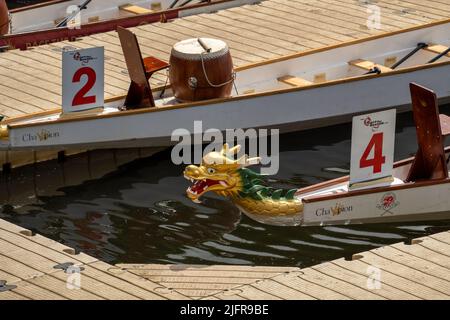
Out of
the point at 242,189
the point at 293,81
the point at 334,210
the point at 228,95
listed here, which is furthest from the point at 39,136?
the point at 334,210

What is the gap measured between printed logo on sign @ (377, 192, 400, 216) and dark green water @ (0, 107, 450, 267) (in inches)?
15.3

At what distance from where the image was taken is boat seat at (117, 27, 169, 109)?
2050 centimetres

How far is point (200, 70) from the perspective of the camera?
66.5 feet

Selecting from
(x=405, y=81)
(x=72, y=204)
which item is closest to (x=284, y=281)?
(x=72, y=204)

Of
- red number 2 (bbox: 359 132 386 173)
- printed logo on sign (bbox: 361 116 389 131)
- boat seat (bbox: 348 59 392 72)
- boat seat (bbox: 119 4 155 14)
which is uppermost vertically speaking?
printed logo on sign (bbox: 361 116 389 131)

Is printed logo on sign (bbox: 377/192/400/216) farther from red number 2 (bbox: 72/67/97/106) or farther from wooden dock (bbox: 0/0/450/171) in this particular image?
wooden dock (bbox: 0/0/450/171)

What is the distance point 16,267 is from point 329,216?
389 cm

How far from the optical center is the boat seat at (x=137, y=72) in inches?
807

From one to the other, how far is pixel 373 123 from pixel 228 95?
12.3ft

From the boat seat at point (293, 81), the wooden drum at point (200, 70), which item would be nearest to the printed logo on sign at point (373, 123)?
the wooden drum at point (200, 70)

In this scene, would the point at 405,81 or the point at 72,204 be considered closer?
the point at 72,204

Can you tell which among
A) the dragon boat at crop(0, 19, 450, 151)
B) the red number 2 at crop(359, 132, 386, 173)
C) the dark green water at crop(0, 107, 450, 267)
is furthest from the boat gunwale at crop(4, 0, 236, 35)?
the red number 2 at crop(359, 132, 386, 173)
